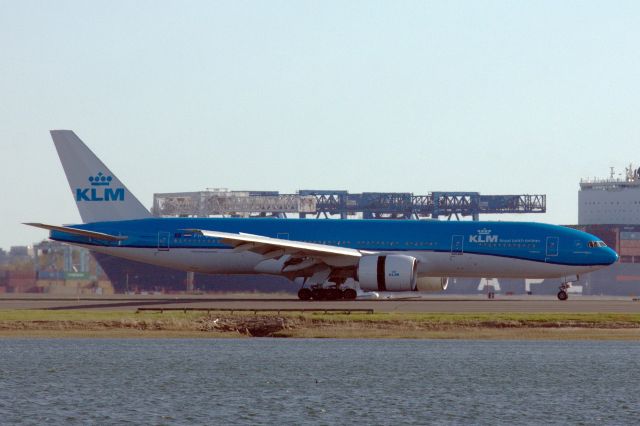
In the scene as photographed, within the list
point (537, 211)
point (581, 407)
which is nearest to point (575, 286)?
point (537, 211)

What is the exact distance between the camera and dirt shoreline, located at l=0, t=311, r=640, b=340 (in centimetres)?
5569

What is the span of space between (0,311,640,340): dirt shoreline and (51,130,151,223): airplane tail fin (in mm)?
18780

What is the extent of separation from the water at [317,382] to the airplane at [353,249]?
27.1 ft

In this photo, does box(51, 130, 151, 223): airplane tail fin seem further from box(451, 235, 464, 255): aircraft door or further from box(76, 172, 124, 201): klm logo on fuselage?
box(451, 235, 464, 255): aircraft door

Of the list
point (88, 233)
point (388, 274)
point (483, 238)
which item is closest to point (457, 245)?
point (483, 238)

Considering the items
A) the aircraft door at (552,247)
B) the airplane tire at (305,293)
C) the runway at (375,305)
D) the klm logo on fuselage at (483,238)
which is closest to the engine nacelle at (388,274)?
the runway at (375,305)

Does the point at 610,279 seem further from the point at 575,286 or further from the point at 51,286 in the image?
the point at 51,286

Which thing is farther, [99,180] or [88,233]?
[99,180]

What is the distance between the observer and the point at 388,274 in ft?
229

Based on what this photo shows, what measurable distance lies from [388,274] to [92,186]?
20198mm

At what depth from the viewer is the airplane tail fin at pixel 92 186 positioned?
78000 mm

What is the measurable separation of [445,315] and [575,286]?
82.1 metres

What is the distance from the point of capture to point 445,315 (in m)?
59.5

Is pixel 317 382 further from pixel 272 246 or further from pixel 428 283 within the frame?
pixel 428 283
